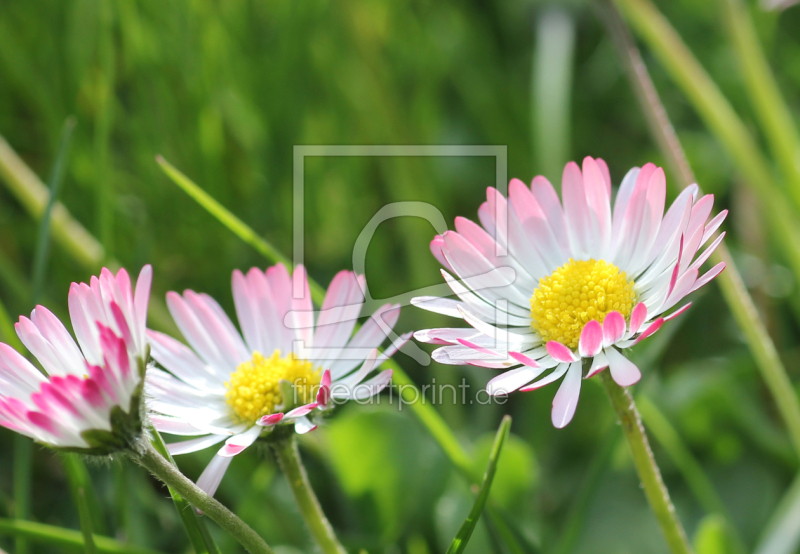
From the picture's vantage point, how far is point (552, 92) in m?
1.54

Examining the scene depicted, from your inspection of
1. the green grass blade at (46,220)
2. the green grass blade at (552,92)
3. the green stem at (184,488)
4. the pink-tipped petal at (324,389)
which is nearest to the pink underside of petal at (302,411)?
the pink-tipped petal at (324,389)

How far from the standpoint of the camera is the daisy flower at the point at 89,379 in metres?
0.55

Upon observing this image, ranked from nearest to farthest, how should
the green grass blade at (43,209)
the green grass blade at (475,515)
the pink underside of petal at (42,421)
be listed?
the pink underside of petal at (42,421) → the green grass blade at (475,515) → the green grass blade at (43,209)

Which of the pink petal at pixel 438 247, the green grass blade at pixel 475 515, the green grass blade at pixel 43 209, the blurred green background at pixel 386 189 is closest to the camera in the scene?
the green grass blade at pixel 475 515

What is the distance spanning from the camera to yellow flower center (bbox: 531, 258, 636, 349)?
77 centimetres

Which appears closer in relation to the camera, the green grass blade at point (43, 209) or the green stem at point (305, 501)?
the green stem at point (305, 501)

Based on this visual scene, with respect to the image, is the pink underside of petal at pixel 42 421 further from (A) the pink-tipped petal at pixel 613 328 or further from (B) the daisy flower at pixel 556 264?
(A) the pink-tipped petal at pixel 613 328

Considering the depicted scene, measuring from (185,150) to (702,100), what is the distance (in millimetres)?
1058

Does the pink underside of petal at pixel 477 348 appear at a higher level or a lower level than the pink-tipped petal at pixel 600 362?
higher

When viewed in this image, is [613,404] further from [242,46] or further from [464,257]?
[242,46]

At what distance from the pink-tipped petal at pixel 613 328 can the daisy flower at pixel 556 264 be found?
24 millimetres

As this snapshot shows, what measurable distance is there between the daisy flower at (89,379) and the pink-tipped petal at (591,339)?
385 mm

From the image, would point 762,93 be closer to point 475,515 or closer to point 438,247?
point 438,247

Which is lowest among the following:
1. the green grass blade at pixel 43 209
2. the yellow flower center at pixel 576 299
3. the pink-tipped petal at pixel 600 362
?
the pink-tipped petal at pixel 600 362
